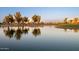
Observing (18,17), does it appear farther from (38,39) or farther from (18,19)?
(38,39)

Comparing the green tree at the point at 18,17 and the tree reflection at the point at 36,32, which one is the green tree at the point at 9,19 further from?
the tree reflection at the point at 36,32

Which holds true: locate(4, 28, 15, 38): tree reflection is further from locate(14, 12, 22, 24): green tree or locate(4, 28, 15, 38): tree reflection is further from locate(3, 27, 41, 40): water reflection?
locate(14, 12, 22, 24): green tree

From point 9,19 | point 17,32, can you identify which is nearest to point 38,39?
point 17,32

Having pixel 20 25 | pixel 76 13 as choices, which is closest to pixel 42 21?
pixel 20 25

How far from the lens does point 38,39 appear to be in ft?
6.40

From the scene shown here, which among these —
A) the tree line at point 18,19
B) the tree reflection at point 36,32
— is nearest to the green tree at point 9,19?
the tree line at point 18,19

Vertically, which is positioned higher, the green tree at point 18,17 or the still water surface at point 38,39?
the green tree at point 18,17

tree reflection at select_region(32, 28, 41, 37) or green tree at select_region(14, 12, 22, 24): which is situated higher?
green tree at select_region(14, 12, 22, 24)

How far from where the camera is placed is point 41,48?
1922mm

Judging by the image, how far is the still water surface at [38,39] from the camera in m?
1.92

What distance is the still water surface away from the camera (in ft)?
6.31

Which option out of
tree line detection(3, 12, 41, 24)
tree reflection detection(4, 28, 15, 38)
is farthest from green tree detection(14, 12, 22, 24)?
tree reflection detection(4, 28, 15, 38)

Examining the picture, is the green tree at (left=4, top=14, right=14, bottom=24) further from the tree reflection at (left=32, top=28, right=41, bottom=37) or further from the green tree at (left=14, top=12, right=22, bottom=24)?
the tree reflection at (left=32, top=28, right=41, bottom=37)
